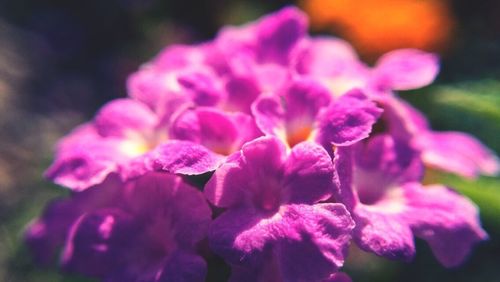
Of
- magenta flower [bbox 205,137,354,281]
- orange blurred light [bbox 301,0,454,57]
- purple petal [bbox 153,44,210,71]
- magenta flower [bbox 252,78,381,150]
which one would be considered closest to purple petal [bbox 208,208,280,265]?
magenta flower [bbox 205,137,354,281]

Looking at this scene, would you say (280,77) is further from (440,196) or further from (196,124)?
(440,196)

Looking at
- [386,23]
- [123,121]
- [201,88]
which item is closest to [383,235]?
[201,88]

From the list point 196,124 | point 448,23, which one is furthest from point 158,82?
point 448,23

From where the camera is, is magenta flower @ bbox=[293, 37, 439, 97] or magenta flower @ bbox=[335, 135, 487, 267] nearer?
magenta flower @ bbox=[335, 135, 487, 267]

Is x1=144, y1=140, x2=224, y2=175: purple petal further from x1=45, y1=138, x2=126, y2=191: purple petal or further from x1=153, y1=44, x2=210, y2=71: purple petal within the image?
x1=153, y1=44, x2=210, y2=71: purple petal

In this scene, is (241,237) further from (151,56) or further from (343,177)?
(151,56)

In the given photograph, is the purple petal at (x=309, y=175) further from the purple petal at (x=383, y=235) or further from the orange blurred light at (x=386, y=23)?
the orange blurred light at (x=386, y=23)
